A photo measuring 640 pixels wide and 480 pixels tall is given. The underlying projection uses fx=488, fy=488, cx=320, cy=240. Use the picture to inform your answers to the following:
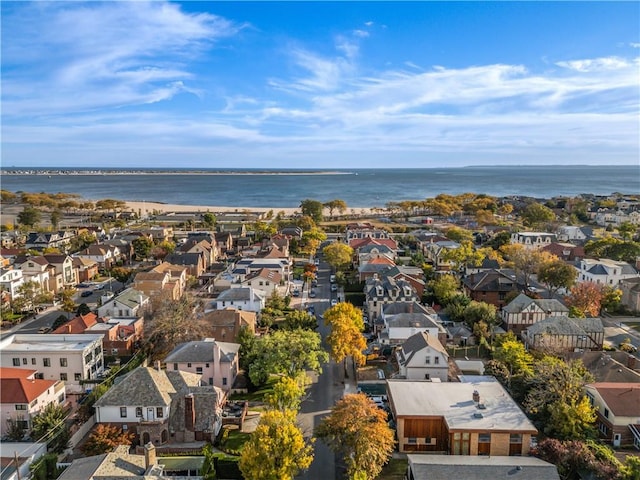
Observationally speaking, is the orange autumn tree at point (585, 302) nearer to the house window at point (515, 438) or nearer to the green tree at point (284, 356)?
the house window at point (515, 438)

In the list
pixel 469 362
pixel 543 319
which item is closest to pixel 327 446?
pixel 469 362

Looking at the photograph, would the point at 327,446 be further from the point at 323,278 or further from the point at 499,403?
the point at 323,278

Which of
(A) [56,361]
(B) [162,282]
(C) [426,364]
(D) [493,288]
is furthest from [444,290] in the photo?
(A) [56,361]

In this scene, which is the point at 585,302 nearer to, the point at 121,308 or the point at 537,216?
the point at 121,308

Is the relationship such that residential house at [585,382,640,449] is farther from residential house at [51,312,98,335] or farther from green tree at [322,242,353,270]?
green tree at [322,242,353,270]

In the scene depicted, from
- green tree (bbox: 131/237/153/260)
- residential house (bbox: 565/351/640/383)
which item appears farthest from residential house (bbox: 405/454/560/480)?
green tree (bbox: 131/237/153/260)
